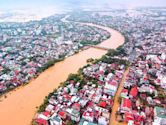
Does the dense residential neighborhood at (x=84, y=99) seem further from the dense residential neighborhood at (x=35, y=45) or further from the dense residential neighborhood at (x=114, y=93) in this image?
the dense residential neighborhood at (x=35, y=45)

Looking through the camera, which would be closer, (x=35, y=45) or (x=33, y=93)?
(x=33, y=93)

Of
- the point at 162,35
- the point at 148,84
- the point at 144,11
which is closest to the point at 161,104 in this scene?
the point at 148,84

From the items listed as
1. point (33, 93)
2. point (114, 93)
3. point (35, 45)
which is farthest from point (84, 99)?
point (35, 45)

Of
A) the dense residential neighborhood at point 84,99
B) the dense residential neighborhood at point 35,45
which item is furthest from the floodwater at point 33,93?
the dense residential neighborhood at point 84,99

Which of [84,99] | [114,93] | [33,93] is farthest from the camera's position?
[33,93]

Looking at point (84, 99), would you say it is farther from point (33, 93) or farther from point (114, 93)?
point (33, 93)

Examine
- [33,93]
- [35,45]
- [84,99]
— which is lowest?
[33,93]

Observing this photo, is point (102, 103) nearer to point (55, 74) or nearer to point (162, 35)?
point (55, 74)
